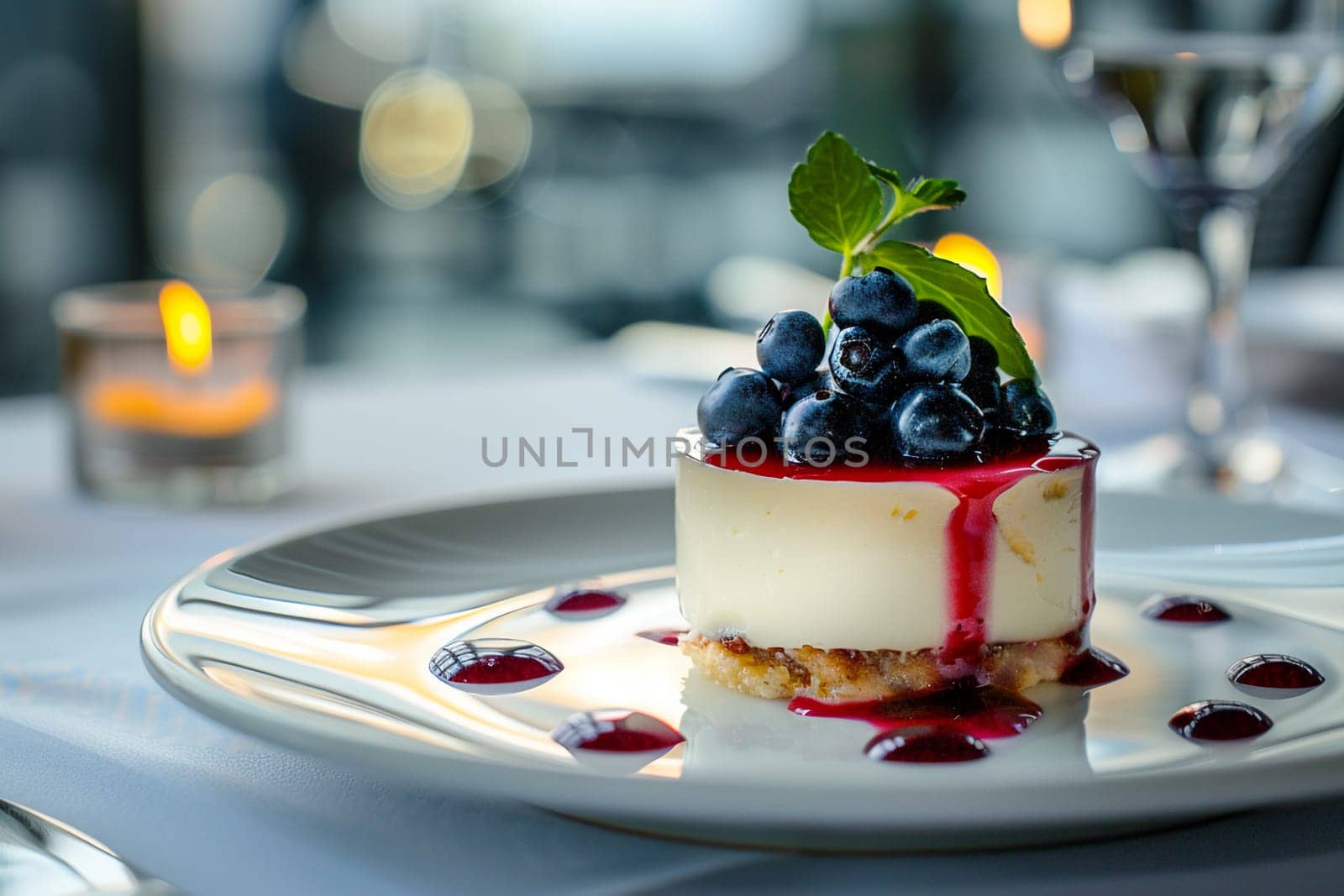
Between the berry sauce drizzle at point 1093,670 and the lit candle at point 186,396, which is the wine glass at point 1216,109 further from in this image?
the lit candle at point 186,396

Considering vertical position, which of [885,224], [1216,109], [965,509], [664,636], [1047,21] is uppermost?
[1047,21]

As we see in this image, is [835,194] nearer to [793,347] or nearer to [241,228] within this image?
[793,347]

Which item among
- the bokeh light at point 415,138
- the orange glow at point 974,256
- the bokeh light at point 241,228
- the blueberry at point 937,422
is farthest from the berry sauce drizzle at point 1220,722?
the bokeh light at point 415,138

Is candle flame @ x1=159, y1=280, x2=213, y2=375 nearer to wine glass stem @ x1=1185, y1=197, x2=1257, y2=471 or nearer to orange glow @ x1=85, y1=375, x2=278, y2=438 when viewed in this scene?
orange glow @ x1=85, y1=375, x2=278, y2=438

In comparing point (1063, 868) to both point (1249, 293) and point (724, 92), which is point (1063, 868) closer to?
point (1249, 293)

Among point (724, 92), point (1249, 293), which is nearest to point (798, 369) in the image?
point (1249, 293)

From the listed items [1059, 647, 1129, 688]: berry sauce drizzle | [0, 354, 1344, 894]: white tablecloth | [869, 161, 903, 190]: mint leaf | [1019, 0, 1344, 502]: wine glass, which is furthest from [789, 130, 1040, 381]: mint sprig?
[1019, 0, 1344, 502]: wine glass

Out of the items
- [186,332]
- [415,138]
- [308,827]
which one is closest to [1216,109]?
[186,332]
